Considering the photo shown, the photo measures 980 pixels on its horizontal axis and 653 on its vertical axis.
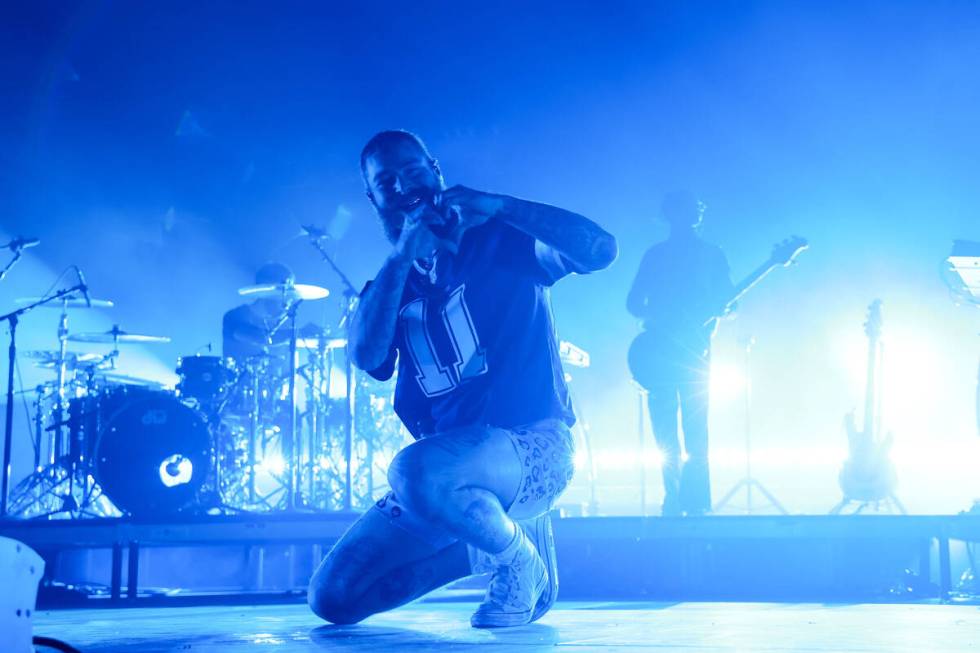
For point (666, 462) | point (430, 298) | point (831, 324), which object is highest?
point (831, 324)

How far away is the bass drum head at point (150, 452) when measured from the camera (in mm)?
6168

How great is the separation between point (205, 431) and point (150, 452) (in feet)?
1.15

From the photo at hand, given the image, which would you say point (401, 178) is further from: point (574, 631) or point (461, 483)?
point (574, 631)

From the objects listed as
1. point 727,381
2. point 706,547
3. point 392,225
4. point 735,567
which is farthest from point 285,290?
point 392,225

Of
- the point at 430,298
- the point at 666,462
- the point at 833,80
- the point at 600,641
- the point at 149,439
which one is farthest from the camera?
the point at 833,80

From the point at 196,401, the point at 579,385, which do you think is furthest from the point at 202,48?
the point at 579,385

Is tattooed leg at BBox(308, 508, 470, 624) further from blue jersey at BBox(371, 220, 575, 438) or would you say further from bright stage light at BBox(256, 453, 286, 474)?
bright stage light at BBox(256, 453, 286, 474)

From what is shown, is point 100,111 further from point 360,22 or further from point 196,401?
point 196,401

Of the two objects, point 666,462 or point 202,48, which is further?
point 202,48

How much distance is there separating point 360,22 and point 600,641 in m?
6.90

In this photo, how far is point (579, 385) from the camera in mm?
9242

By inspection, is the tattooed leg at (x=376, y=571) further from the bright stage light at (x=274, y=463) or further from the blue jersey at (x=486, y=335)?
the bright stage light at (x=274, y=463)

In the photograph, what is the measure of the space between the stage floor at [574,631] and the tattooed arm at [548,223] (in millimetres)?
875

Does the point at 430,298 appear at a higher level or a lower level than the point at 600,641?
higher
